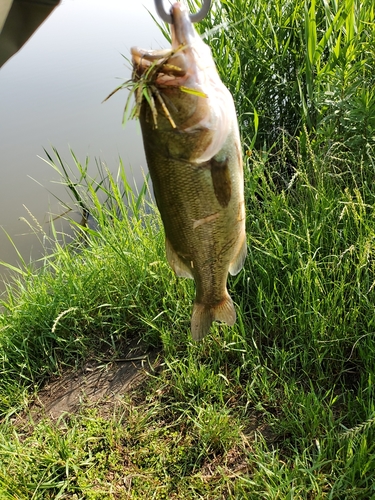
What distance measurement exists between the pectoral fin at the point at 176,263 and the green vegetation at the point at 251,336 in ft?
2.63

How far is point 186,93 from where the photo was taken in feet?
4.03

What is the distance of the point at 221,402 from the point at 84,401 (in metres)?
0.81

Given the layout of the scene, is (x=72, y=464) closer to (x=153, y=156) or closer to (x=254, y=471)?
(x=254, y=471)

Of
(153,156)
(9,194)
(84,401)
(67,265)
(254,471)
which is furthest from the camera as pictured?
(9,194)

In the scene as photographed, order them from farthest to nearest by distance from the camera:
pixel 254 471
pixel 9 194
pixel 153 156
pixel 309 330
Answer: pixel 9 194 < pixel 309 330 < pixel 254 471 < pixel 153 156

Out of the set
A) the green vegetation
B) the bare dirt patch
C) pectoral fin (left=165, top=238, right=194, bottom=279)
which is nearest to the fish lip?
pectoral fin (left=165, top=238, right=194, bottom=279)

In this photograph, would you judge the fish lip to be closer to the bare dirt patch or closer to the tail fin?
the tail fin

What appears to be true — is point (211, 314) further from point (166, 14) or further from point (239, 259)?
point (166, 14)

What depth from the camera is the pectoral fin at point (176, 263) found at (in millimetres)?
1573

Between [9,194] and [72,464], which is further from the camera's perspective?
[9,194]

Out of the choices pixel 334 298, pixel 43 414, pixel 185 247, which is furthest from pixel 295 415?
pixel 43 414

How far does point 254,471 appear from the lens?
78.0 inches

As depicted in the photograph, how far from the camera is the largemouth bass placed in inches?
46.1

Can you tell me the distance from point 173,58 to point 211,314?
40.1 inches
